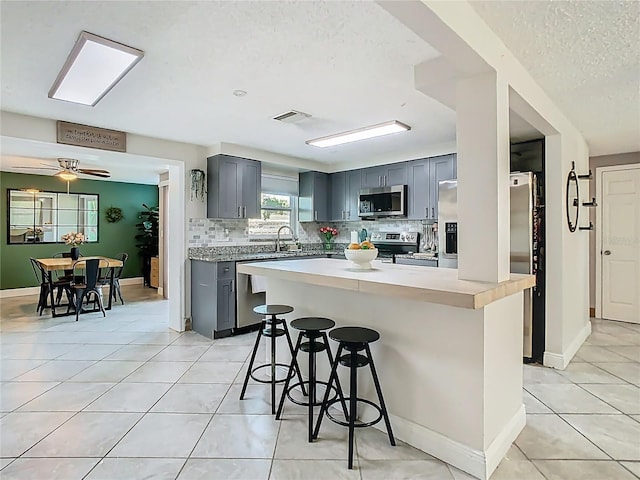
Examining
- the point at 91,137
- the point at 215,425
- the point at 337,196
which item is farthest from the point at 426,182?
the point at 91,137

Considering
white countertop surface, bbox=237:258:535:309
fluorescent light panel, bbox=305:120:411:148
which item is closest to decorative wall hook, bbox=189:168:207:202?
fluorescent light panel, bbox=305:120:411:148

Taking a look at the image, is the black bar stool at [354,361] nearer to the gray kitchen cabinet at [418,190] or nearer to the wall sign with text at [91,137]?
the gray kitchen cabinet at [418,190]

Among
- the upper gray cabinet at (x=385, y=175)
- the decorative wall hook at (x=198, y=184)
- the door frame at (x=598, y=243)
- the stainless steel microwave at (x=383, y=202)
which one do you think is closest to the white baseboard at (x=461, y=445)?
the stainless steel microwave at (x=383, y=202)

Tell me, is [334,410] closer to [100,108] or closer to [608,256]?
[100,108]

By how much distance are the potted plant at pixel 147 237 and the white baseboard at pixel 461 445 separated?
7277mm

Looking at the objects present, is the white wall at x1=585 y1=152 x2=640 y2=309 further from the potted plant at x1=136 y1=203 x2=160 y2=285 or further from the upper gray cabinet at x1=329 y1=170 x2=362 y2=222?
the potted plant at x1=136 y1=203 x2=160 y2=285

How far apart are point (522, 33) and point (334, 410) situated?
2535 millimetres

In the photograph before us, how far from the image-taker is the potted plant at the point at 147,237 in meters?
8.15

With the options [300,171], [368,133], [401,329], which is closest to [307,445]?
[401,329]

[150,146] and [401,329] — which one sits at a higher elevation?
[150,146]

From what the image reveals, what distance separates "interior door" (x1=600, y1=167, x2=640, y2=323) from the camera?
15.8ft

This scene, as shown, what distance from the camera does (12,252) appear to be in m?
7.05

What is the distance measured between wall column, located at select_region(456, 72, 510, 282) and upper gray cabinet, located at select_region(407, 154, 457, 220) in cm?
253

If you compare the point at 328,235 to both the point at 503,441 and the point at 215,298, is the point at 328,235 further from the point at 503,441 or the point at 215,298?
the point at 503,441
